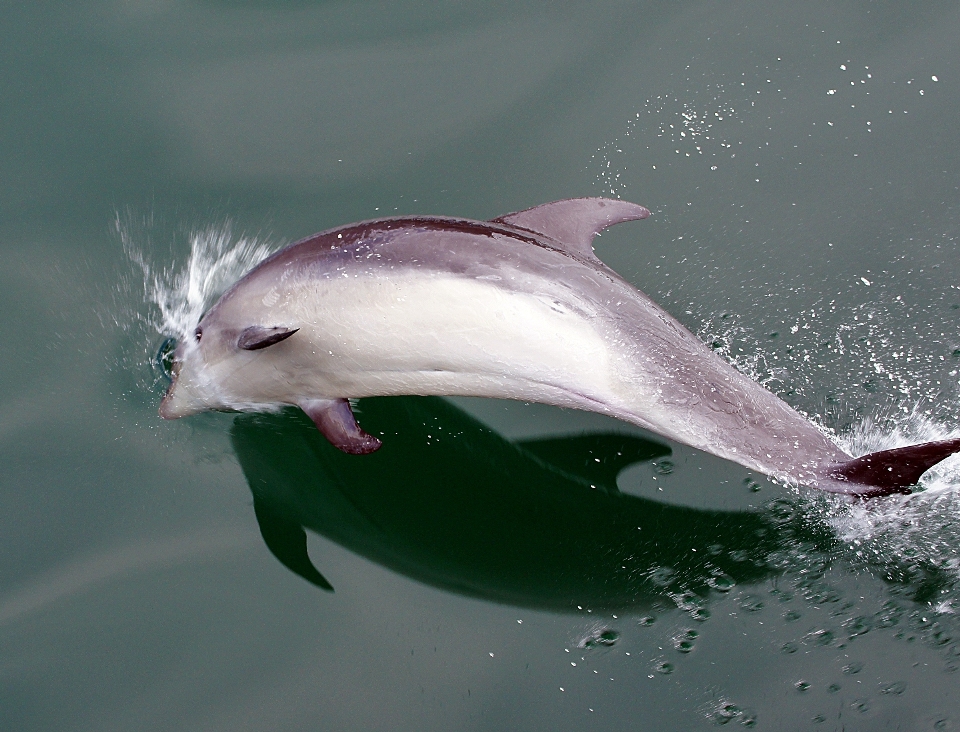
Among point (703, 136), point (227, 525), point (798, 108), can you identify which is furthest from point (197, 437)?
point (798, 108)

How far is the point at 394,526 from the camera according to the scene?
446 cm

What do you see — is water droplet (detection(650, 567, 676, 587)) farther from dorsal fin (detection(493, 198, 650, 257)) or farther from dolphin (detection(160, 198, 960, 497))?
dorsal fin (detection(493, 198, 650, 257))

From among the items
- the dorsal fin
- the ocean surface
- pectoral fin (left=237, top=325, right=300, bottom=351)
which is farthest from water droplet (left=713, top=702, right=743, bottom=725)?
pectoral fin (left=237, top=325, right=300, bottom=351)

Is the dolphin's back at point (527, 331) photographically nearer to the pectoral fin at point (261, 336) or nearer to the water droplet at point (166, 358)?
the pectoral fin at point (261, 336)

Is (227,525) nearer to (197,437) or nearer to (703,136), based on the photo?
(197,437)

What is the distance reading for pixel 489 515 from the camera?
449 cm

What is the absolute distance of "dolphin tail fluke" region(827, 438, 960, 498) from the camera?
11.2 ft

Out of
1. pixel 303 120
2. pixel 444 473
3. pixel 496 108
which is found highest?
pixel 303 120

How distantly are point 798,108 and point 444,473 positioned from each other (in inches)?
123

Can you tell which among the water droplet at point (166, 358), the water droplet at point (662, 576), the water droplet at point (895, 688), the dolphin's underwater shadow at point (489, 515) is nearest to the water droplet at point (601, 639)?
the dolphin's underwater shadow at point (489, 515)

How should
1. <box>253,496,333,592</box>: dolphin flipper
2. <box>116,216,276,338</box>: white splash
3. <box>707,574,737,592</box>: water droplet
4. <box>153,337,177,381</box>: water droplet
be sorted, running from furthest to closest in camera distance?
<box>116,216,276,338</box>: white splash → <box>153,337,177,381</box>: water droplet → <box>253,496,333,592</box>: dolphin flipper → <box>707,574,737,592</box>: water droplet

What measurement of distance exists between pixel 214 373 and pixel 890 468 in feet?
10.3

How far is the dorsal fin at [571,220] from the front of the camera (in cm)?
434

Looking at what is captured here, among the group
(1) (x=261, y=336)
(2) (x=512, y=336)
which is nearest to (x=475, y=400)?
(2) (x=512, y=336)
